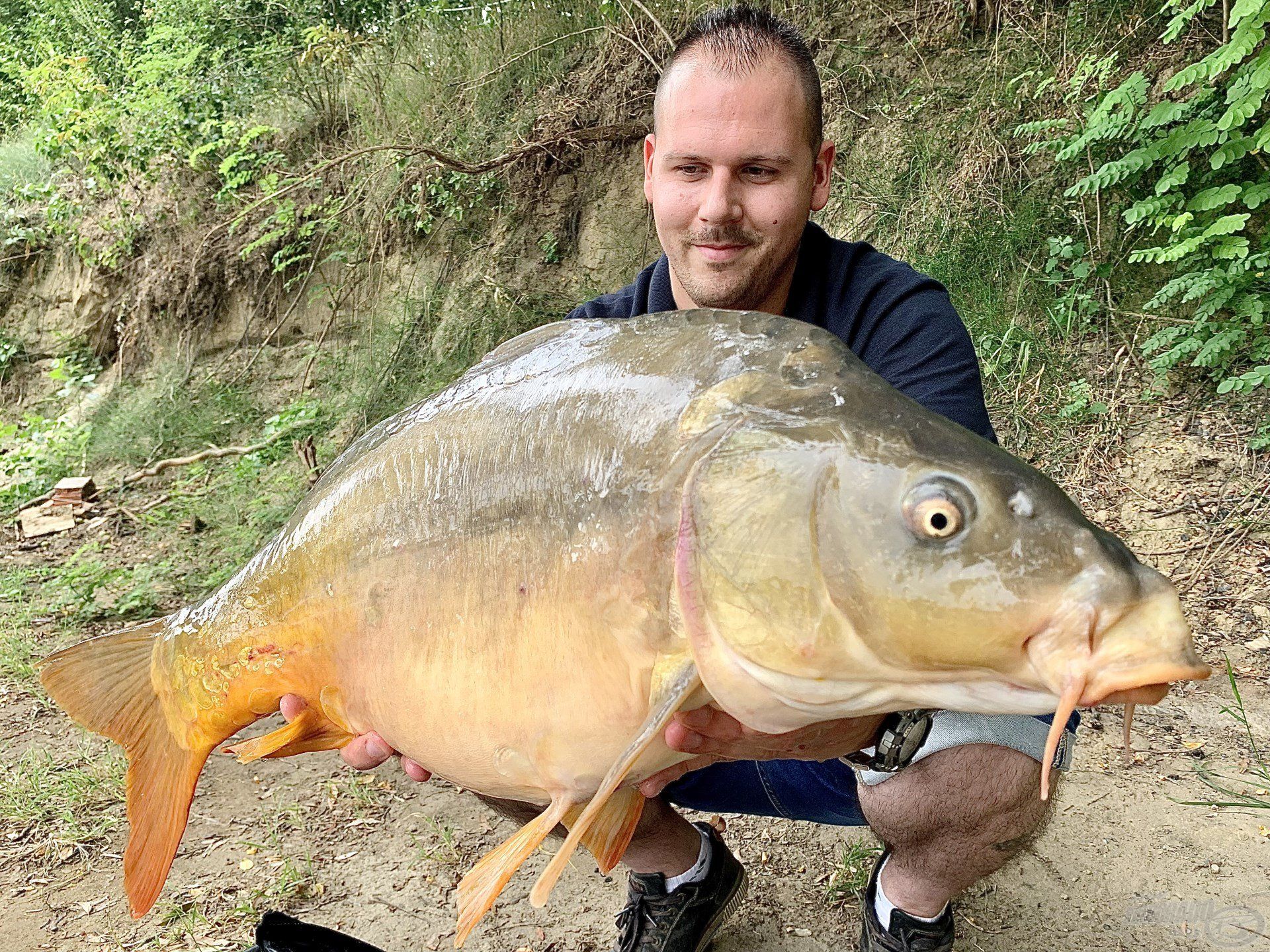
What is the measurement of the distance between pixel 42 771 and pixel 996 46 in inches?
182

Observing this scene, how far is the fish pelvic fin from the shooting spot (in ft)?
5.18

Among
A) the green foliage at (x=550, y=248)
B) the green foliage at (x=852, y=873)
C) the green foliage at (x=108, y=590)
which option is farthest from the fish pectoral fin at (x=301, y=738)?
the green foliage at (x=550, y=248)

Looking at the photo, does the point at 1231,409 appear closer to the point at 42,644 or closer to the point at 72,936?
the point at 72,936

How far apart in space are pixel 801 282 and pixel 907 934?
4.39ft

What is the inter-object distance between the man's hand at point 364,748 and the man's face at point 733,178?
113 cm

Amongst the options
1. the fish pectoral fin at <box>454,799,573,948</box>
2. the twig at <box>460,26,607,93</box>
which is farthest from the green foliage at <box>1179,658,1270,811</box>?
the twig at <box>460,26,607,93</box>

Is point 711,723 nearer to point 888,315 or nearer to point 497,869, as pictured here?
point 497,869

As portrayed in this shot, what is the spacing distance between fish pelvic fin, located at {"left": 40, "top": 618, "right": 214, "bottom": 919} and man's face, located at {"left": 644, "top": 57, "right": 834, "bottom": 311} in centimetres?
127

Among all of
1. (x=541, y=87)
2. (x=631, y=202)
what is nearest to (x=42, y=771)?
(x=631, y=202)

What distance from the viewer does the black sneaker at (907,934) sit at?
71.6 inches

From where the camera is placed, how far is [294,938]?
1.61 meters

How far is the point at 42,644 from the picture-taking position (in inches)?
150

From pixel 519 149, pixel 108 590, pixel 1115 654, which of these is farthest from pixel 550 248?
pixel 1115 654

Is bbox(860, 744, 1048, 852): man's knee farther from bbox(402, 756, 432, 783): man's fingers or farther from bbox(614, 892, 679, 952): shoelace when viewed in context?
bbox(402, 756, 432, 783): man's fingers
